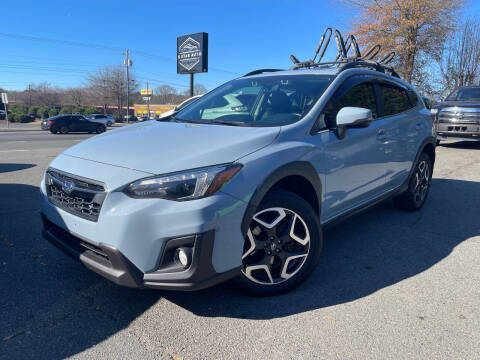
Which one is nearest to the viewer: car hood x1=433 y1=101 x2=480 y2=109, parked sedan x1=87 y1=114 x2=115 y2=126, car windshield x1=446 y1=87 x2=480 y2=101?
car hood x1=433 y1=101 x2=480 y2=109

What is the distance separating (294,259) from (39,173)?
6154mm

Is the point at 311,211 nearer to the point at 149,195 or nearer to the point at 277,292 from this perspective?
the point at 277,292

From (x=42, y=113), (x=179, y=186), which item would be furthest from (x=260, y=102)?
(x=42, y=113)

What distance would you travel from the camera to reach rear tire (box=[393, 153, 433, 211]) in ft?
15.0

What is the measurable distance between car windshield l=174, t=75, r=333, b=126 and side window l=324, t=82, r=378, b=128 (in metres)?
0.14

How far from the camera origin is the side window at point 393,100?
12.8ft

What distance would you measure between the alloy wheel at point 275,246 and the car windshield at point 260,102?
0.73m

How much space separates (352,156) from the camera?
10.4 feet

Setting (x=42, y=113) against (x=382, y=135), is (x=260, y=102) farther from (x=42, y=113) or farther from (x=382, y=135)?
(x=42, y=113)

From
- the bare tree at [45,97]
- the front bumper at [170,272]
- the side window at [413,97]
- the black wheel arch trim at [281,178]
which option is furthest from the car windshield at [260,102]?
the bare tree at [45,97]

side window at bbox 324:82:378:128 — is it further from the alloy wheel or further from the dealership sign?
the dealership sign

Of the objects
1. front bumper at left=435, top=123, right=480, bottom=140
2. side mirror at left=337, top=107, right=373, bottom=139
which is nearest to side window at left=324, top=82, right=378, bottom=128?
side mirror at left=337, top=107, right=373, bottom=139

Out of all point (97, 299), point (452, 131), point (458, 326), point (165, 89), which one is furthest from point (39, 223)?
point (165, 89)

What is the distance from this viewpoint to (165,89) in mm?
99875
